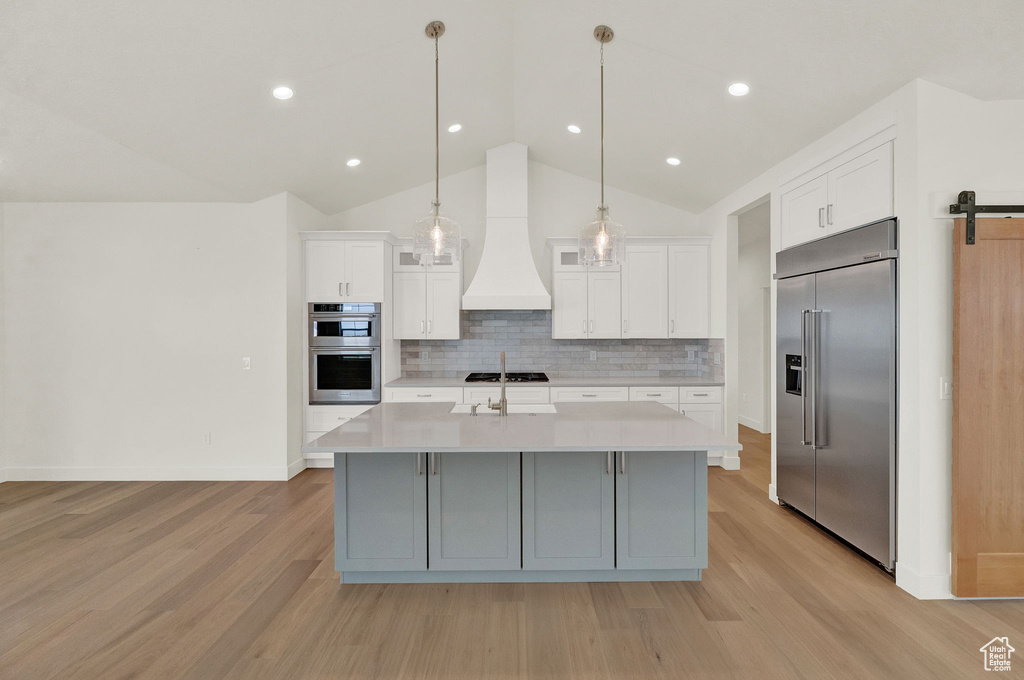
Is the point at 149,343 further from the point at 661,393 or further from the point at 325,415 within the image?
the point at 661,393

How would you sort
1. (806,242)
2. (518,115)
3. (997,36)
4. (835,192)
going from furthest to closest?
1. (518,115)
2. (806,242)
3. (835,192)
4. (997,36)

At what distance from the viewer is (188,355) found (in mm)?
5078

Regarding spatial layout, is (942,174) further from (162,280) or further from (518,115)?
(162,280)

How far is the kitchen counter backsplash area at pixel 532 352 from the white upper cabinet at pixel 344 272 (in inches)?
37.9

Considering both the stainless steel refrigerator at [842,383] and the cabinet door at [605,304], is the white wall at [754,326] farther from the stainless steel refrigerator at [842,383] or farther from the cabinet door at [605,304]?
the stainless steel refrigerator at [842,383]

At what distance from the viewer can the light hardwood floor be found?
224cm

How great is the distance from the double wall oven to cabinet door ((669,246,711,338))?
314 centimetres

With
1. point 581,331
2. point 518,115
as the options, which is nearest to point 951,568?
point 581,331

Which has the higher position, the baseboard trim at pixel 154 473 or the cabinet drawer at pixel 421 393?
the cabinet drawer at pixel 421 393

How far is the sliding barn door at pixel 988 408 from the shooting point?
2.68 meters

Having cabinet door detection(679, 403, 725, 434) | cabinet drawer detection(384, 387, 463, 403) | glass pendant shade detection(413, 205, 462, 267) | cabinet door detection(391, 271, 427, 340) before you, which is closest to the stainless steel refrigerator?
cabinet door detection(679, 403, 725, 434)

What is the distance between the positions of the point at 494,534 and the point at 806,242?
113 inches

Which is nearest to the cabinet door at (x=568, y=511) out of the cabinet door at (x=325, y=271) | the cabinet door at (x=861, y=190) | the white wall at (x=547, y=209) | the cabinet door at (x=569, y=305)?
the cabinet door at (x=861, y=190)

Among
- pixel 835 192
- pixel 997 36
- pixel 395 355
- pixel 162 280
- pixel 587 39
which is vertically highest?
pixel 587 39
